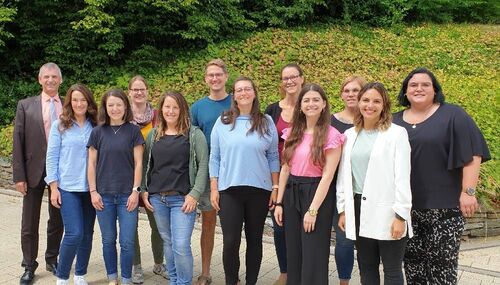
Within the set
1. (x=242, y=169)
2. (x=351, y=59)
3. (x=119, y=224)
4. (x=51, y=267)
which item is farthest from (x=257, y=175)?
(x=351, y=59)

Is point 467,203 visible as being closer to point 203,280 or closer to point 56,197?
point 203,280

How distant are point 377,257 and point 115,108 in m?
2.54

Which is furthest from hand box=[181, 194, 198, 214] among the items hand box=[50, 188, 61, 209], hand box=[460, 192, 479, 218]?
hand box=[460, 192, 479, 218]

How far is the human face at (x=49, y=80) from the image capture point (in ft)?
15.5

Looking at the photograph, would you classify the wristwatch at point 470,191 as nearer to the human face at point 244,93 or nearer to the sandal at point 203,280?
the human face at point 244,93

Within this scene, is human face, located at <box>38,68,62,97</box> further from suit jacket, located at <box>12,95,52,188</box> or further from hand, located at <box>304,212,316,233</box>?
hand, located at <box>304,212,316,233</box>

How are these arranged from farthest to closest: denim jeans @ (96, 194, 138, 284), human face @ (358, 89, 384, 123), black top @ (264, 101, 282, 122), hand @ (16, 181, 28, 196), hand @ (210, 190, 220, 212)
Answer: hand @ (16, 181, 28, 196), black top @ (264, 101, 282, 122), denim jeans @ (96, 194, 138, 284), hand @ (210, 190, 220, 212), human face @ (358, 89, 384, 123)

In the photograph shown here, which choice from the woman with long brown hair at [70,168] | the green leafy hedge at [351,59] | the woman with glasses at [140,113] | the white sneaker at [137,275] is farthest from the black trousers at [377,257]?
the green leafy hedge at [351,59]

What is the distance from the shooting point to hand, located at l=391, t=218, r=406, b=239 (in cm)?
331

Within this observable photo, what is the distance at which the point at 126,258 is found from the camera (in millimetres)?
4484

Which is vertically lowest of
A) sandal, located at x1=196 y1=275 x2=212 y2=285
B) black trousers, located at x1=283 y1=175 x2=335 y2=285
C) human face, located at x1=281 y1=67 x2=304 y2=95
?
sandal, located at x1=196 y1=275 x2=212 y2=285

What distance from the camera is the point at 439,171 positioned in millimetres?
3568

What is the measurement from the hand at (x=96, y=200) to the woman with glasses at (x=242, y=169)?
3.28 ft

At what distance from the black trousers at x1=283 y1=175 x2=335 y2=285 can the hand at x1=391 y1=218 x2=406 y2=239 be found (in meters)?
0.52
